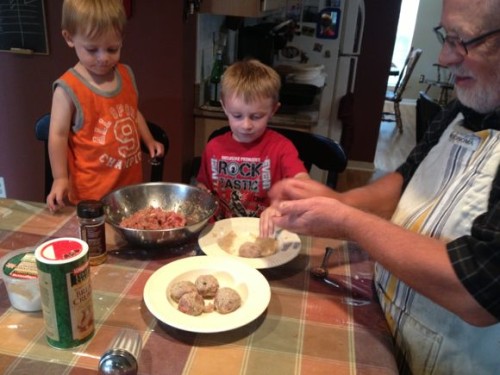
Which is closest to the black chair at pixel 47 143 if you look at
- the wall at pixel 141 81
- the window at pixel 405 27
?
the wall at pixel 141 81

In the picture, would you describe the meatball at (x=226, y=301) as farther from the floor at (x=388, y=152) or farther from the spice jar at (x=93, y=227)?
the floor at (x=388, y=152)

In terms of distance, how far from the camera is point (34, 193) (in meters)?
2.62

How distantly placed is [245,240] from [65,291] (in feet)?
1.85

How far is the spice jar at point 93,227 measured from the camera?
0.98m

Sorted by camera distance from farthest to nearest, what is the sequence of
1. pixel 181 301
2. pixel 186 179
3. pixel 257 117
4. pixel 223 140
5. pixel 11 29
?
pixel 186 179
pixel 11 29
pixel 223 140
pixel 257 117
pixel 181 301

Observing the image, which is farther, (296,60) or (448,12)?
(296,60)

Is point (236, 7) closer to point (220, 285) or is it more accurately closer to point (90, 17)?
point (90, 17)

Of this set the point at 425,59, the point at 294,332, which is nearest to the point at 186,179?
the point at 294,332

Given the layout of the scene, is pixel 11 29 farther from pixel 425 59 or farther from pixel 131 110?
pixel 425 59

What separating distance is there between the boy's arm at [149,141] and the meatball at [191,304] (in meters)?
0.90

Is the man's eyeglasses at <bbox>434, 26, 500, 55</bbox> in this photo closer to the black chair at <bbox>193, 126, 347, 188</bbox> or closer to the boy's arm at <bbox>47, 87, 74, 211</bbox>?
the black chair at <bbox>193, 126, 347, 188</bbox>

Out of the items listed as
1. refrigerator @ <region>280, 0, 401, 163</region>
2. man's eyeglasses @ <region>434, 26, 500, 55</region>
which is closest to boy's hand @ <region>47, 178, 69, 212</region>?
man's eyeglasses @ <region>434, 26, 500, 55</region>

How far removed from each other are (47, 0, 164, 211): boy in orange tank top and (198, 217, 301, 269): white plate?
488 millimetres

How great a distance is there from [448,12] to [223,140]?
0.91 meters
